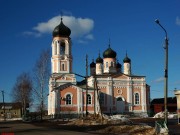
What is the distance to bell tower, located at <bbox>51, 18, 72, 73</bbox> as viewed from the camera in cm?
6400

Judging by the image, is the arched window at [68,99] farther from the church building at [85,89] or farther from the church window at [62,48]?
the church window at [62,48]

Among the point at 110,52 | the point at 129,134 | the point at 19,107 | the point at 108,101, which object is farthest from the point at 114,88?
the point at 129,134

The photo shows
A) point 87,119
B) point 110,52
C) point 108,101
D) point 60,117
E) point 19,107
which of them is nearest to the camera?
point 87,119

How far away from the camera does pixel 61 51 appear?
6488 centimetres

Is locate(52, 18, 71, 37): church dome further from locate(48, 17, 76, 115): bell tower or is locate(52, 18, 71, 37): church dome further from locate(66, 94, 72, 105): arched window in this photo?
locate(66, 94, 72, 105): arched window

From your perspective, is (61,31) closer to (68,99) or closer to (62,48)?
(62,48)

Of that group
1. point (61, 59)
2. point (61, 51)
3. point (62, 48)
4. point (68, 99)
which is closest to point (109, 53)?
point (62, 48)

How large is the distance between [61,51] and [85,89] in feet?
26.9

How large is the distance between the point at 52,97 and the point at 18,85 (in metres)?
17.0

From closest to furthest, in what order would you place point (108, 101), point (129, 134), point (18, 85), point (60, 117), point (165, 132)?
1. point (165, 132)
2. point (129, 134)
3. point (60, 117)
4. point (108, 101)
5. point (18, 85)

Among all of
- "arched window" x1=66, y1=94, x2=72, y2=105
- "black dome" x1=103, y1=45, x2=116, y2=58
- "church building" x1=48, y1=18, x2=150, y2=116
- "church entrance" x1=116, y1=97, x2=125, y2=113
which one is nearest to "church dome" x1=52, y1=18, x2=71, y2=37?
"church building" x1=48, y1=18, x2=150, y2=116

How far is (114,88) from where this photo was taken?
6681 centimetres

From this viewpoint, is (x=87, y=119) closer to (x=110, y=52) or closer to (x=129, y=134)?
(x=129, y=134)

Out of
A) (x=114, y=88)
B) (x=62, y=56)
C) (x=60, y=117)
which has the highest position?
(x=62, y=56)
